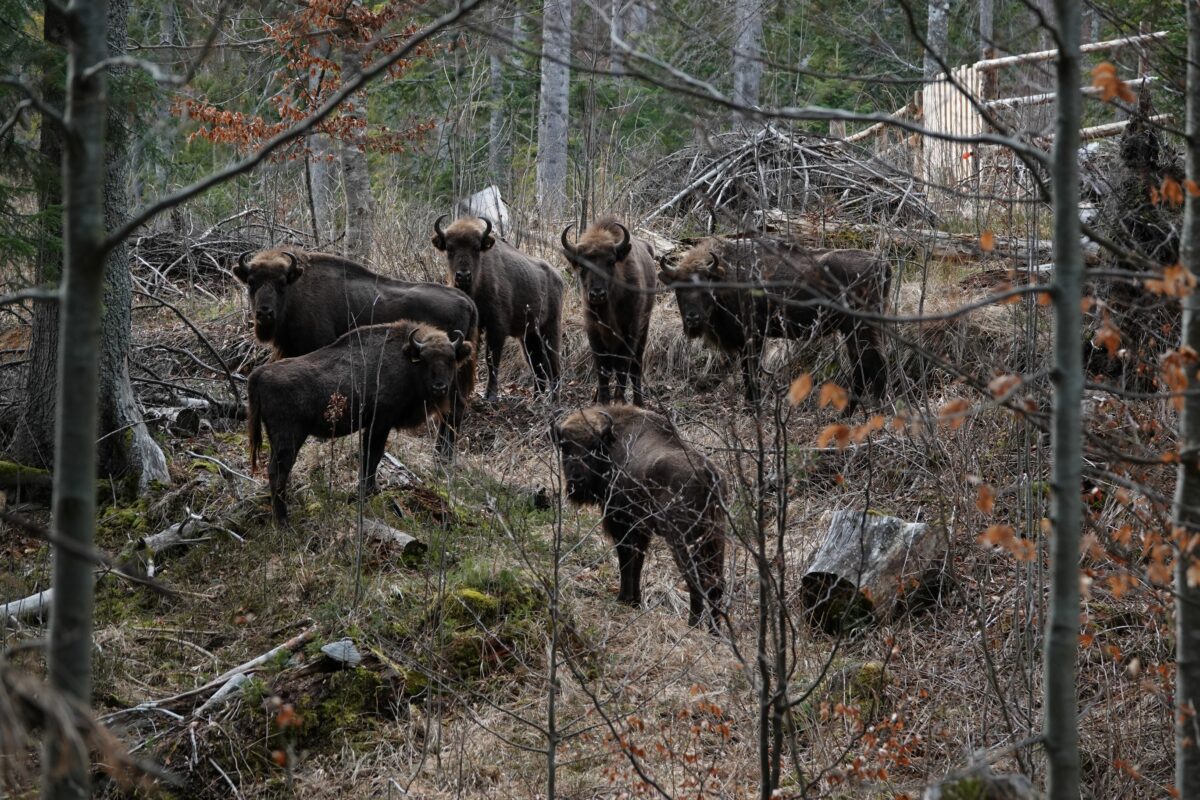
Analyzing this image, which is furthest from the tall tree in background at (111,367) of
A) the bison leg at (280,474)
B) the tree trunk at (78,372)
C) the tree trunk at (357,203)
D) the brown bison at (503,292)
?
the tree trunk at (78,372)

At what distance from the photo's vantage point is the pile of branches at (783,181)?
1662cm

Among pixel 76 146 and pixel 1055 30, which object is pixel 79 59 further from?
pixel 1055 30

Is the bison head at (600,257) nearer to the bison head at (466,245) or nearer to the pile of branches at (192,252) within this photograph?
the bison head at (466,245)

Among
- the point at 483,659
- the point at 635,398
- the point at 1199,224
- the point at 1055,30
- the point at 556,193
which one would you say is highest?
the point at 556,193

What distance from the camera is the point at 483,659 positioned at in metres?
8.08

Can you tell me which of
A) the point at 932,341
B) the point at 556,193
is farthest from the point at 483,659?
the point at 556,193

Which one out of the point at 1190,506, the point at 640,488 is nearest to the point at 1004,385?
the point at 1190,506

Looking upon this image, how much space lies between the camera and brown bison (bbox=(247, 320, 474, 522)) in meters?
9.86

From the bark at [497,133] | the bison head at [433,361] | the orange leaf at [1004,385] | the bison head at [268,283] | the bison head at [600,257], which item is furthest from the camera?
the bark at [497,133]

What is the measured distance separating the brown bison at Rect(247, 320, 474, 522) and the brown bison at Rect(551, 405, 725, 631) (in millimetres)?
1692

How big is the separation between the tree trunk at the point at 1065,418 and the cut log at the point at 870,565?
4909 mm

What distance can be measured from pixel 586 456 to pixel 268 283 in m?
4.61

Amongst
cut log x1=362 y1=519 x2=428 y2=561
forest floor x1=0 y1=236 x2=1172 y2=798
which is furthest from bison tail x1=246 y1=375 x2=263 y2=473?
cut log x1=362 y1=519 x2=428 y2=561

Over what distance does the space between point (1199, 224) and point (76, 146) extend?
3.13 m
